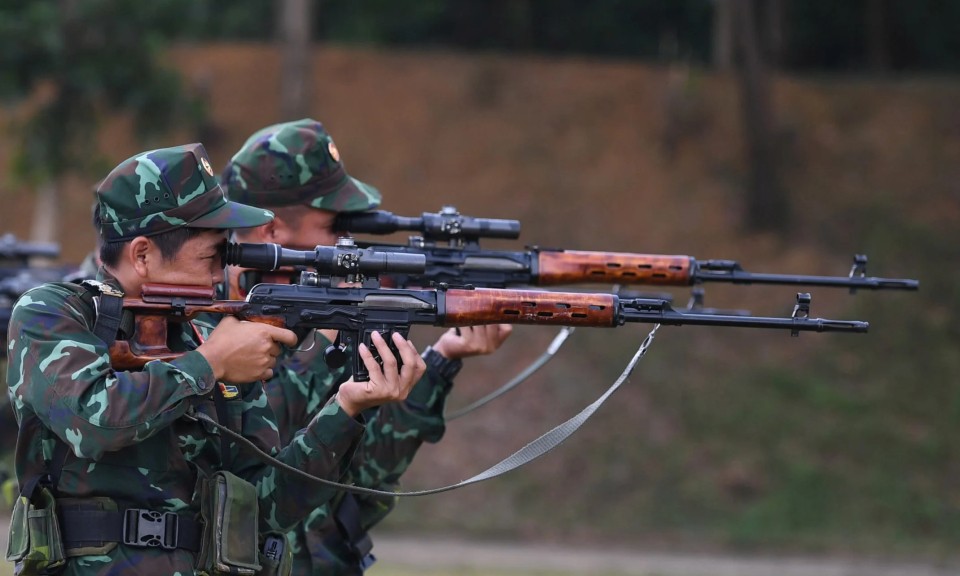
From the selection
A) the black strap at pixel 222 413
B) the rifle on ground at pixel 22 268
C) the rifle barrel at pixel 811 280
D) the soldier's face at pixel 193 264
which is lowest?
the black strap at pixel 222 413

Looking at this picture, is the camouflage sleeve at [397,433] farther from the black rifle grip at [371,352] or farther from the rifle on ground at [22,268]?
the rifle on ground at [22,268]

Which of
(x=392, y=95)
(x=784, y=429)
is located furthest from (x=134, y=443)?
(x=392, y=95)

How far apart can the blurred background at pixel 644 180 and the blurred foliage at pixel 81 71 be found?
0.11 feet

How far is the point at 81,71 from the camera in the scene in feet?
48.1

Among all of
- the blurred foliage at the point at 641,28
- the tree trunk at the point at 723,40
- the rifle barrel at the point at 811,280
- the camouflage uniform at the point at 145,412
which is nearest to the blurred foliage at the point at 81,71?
the blurred foliage at the point at 641,28

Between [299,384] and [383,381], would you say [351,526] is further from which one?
[383,381]

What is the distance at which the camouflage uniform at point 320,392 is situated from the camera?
4.74m

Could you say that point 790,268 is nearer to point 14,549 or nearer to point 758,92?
point 758,92

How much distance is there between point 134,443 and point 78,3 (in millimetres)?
12053

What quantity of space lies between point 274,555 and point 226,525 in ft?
1.11

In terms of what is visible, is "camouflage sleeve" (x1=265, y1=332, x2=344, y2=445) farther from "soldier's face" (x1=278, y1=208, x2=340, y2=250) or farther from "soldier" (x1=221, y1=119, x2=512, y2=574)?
"soldier's face" (x1=278, y1=208, x2=340, y2=250)

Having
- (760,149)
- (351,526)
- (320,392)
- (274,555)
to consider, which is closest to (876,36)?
(760,149)

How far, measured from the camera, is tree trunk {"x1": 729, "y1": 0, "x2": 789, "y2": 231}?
1748 centimetres

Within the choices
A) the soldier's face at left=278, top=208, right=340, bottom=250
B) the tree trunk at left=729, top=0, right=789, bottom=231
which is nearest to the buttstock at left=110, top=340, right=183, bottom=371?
the soldier's face at left=278, top=208, right=340, bottom=250
